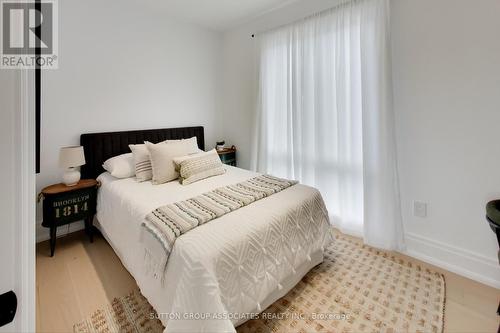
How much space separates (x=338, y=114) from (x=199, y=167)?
164 cm

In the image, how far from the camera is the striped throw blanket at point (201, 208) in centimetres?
147

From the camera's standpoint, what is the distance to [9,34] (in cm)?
53

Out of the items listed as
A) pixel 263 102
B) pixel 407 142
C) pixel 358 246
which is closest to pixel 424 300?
pixel 358 246

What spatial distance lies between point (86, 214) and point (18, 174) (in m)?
2.21

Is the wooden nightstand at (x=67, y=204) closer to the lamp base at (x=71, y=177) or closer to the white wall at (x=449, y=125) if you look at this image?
the lamp base at (x=71, y=177)

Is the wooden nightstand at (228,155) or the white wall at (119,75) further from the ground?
the white wall at (119,75)

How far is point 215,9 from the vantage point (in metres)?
3.05

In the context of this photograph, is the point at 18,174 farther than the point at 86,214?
No


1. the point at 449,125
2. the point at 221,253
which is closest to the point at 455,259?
the point at 449,125

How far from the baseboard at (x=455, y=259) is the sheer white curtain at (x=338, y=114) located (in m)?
0.14

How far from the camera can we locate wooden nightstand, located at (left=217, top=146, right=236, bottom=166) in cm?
374

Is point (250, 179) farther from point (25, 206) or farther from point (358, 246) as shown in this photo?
point (25, 206)

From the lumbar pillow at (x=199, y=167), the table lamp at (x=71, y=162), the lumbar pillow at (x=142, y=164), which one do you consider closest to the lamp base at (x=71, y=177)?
the table lamp at (x=71, y=162)

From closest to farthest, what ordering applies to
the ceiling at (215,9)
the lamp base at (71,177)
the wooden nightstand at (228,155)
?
the lamp base at (71,177), the ceiling at (215,9), the wooden nightstand at (228,155)
